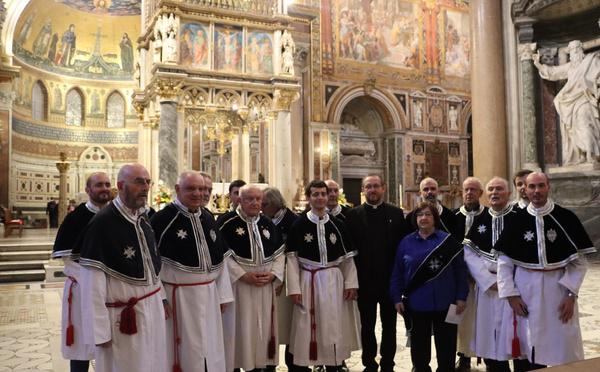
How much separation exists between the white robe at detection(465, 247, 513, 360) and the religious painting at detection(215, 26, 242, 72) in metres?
9.97

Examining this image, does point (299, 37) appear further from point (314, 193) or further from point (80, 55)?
point (314, 193)

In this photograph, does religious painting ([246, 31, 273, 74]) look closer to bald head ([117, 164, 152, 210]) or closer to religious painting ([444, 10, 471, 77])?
bald head ([117, 164, 152, 210])

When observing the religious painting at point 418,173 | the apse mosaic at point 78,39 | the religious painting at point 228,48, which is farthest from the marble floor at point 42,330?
the apse mosaic at point 78,39

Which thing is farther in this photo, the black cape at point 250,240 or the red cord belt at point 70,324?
the black cape at point 250,240

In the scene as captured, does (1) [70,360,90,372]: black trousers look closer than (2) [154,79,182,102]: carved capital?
Yes

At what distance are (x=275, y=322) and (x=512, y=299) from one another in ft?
6.17

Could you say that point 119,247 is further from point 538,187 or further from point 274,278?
point 538,187

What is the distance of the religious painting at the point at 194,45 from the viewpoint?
1267 centimetres

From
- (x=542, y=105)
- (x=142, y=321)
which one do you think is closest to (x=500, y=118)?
(x=542, y=105)

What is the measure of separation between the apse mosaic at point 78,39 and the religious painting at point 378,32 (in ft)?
34.1

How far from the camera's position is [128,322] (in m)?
3.25

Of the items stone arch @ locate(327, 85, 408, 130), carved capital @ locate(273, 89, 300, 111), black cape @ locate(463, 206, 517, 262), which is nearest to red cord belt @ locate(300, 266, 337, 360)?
black cape @ locate(463, 206, 517, 262)

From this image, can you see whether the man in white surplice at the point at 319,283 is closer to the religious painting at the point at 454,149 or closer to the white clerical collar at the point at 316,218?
the white clerical collar at the point at 316,218

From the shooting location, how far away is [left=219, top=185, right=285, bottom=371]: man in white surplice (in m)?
4.34
